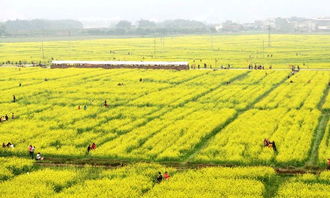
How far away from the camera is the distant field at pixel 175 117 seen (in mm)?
27703

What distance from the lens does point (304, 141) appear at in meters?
29.0

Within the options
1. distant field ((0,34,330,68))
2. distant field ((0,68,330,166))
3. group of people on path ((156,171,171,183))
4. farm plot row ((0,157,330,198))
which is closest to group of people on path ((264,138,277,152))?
distant field ((0,68,330,166))

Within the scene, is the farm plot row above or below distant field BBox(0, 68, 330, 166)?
below

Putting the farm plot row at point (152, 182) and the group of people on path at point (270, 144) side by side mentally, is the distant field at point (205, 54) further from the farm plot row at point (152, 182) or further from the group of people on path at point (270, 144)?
the farm plot row at point (152, 182)

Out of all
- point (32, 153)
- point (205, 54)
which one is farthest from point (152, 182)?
point (205, 54)

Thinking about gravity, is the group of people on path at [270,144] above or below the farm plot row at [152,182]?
above

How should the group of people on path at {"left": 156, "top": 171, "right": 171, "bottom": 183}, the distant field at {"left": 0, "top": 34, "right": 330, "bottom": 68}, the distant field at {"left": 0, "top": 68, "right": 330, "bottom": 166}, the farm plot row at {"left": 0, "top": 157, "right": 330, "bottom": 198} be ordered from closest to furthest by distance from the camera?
the farm plot row at {"left": 0, "top": 157, "right": 330, "bottom": 198}
the group of people on path at {"left": 156, "top": 171, "right": 171, "bottom": 183}
the distant field at {"left": 0, "top": 68, "right": 330, "bottom": 166}
the distant field at {"left": 0, "top": 34, "right": 330, "bottom": 68}

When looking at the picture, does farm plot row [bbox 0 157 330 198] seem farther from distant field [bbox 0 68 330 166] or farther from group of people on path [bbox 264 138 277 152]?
group of people on path [bbox 264 138 277 152]

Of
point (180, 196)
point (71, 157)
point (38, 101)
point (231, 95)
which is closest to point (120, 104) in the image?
point (38, 101)

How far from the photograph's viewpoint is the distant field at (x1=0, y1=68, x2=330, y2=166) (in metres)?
27.7

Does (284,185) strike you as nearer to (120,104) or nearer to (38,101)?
A: (120,104)

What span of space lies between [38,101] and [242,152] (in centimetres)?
2557

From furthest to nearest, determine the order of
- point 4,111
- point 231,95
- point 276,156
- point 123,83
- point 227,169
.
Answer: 1. point 123,83
2. point 231,95
3. point 4,111
4. point 276,156
5. point 227,169

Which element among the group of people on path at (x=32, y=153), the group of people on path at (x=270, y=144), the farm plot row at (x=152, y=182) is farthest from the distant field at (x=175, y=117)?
the farm plot row at (x=152, y=182)
